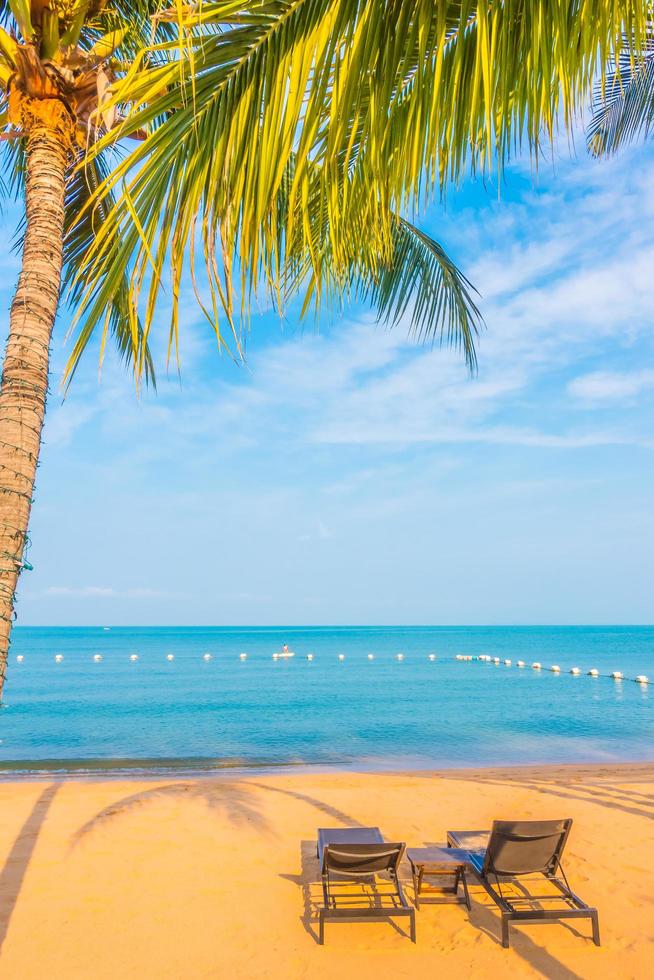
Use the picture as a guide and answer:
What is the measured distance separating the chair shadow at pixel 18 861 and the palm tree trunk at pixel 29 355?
12.7 feet

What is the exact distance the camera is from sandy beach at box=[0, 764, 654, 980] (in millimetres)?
4504

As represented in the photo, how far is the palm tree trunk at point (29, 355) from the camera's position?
2.65 metres

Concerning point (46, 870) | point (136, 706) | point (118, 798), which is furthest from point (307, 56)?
point (136, 706)

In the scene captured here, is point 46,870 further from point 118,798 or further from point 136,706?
point 136,706

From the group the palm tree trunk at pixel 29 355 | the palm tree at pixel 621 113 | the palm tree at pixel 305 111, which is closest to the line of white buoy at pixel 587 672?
the palm tree at pixel 621 113

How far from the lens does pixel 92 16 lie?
383cm

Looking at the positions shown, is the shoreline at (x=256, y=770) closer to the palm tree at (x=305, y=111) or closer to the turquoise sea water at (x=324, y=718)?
the turquoise sea water at (x=324, y=718)

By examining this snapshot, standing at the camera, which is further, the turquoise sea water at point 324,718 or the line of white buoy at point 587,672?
the line of white buoy at point 587,672

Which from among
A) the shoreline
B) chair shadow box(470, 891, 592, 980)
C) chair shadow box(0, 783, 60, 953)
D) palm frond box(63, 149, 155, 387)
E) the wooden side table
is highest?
palm frond box(63, 149, 155, 387)

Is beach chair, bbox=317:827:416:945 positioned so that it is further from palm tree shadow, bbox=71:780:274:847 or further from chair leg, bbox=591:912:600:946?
palm tree shadow, bbox=71:780:274:847

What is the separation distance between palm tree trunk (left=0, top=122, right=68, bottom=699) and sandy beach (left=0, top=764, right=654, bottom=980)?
3380 millimetres

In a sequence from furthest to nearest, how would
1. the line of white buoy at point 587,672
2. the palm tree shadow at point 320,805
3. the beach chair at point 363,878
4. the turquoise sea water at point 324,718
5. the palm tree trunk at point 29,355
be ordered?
the line of white buoy at point 587,672
the turquoise sea water at point 324,718
the palm tree shadow at point 320,805
the beach chair at point 363,878
the palm tree trunk at point 29,355

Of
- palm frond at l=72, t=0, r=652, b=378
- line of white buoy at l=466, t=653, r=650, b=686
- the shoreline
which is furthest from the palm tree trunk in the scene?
line of white buoy at l=466, t=653, r=650, b=686

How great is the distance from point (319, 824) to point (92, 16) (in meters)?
8.45
